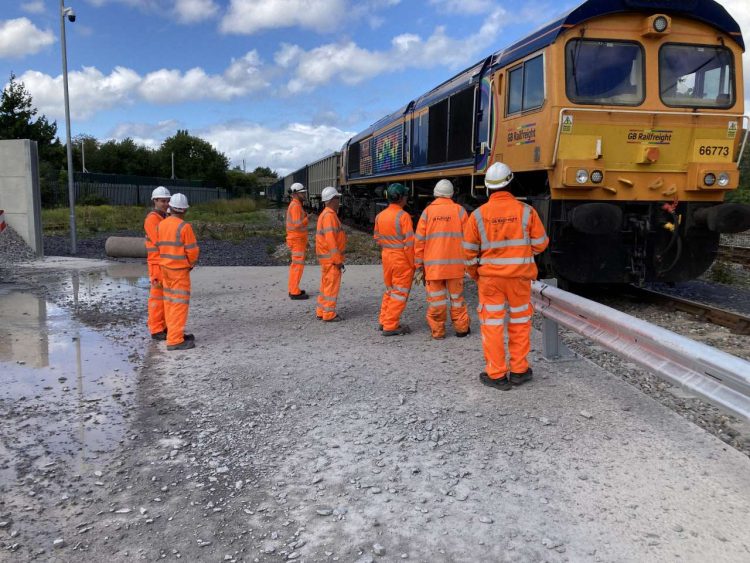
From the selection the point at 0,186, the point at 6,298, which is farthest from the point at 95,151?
the point at 6,298

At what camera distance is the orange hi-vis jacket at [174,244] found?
602 centimetres

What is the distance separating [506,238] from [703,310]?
4073 millimetres

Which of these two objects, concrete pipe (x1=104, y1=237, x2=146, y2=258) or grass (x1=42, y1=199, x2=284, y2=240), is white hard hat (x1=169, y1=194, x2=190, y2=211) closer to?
concrete pipe (x1=104, y1=237, x2=146, y2=258)

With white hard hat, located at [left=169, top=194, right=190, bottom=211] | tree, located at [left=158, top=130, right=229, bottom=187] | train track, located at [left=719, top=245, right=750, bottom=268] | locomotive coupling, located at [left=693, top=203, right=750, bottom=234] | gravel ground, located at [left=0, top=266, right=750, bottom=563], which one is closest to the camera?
gravel ground, located at [left=0, top=266, right=750, bottom=563]

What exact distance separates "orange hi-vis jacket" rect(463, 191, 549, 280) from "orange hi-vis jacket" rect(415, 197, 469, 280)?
1.29 m

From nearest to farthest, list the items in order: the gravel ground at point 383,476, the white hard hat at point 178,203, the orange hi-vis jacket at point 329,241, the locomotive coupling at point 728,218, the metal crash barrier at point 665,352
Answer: the gravel ground at point 383,476, the metal crash barrier at point 665,352, the white hard hat at point 178,203, the locomotive coupling at point 728,218, the orange hi-vis jacket at point 329,241

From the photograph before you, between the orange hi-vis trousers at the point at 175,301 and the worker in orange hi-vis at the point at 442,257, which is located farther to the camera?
the worker in orange hi-vis at the point at 442,257

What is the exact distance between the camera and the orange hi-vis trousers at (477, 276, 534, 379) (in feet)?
15.6

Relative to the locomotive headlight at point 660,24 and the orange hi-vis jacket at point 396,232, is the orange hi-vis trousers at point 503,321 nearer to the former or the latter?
the orange hi-vis jacket at point 396,232

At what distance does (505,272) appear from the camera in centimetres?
471

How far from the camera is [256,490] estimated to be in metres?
3.29

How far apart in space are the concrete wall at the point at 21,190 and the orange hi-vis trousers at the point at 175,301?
30.7 ft

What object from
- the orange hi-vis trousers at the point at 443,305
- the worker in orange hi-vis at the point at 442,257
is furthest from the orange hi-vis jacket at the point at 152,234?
the orange hi-vis trousers at the point at 443,305

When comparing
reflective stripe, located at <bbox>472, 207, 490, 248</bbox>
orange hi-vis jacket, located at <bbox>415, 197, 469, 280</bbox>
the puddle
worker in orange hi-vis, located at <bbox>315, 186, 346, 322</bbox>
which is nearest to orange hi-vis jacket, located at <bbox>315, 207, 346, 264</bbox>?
worker in orange hi-vis, located at <bbox>315, 186, 346, 322</bbox>
